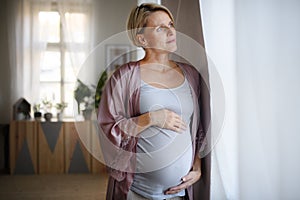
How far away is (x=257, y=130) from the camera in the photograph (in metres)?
0.83

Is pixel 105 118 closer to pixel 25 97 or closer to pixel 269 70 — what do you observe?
pixel 269 70

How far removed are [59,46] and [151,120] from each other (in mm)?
3640

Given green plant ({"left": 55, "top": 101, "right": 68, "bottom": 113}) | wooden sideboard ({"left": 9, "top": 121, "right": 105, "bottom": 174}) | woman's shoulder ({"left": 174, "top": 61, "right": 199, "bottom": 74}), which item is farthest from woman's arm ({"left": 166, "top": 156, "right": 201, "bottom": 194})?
green plant ({"left": 55, "top": 101, "right": 68, "bottom": 113})

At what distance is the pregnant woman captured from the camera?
83 cm

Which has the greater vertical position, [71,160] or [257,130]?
[257,130]

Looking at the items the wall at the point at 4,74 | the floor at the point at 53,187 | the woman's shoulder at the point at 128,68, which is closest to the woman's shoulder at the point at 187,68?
the woman's shoulder at the point at 128,68

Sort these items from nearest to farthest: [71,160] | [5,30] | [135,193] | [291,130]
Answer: [291,130], [135,193], [71,160], [5,30]

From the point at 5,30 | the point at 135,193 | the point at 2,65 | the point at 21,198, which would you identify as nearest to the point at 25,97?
the point at 2,65

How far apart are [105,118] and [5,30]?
373 centimetres

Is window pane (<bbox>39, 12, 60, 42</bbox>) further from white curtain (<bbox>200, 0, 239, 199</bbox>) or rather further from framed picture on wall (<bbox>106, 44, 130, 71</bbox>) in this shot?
white curtain (<bbox>200, 0, 239, 199</bbox>)

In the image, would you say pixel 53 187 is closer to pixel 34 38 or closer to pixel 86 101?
pixel 86 101

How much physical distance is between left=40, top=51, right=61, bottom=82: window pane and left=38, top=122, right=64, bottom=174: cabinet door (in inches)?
32.7

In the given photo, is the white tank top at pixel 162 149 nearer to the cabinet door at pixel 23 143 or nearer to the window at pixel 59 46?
the cabinet door at pixel 23 143

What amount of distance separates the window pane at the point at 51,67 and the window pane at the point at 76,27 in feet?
1.02
